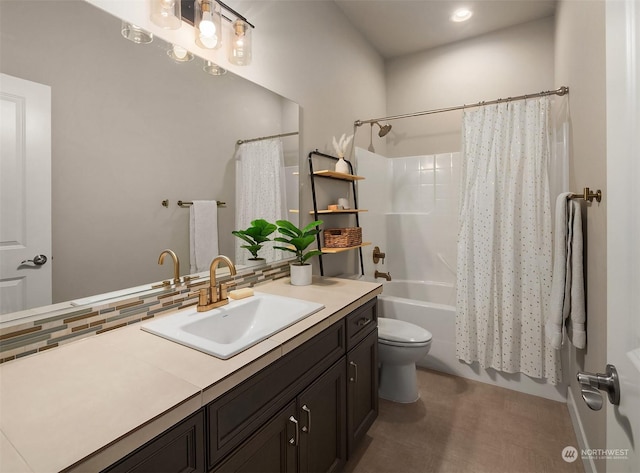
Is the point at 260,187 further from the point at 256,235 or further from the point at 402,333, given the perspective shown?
the point at 402,333

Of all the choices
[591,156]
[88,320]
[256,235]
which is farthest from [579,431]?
[88,320]

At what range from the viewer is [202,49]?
1.42m

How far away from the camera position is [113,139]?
1.11 metres

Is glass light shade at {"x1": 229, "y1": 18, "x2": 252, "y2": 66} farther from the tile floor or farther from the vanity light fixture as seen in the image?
the tile floor

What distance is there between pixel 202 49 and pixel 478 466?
2.40 metres

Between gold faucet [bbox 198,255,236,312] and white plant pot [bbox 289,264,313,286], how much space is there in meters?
0.48

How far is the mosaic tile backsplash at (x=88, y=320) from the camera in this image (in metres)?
0.90

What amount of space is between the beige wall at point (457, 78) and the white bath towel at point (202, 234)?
2349 millimetres

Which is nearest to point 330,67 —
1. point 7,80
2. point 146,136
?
point 146,136

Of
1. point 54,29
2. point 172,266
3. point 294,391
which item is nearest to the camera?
point 54,29

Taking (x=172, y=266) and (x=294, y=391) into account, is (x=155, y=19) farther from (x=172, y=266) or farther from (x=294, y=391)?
(x=294, y=391)

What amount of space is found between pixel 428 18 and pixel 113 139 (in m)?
2.59

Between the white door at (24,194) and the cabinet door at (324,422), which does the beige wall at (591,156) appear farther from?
the white door at (24,194)

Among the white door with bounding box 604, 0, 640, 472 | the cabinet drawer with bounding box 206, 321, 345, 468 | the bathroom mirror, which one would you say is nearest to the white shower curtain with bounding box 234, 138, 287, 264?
the bathroom mirror
